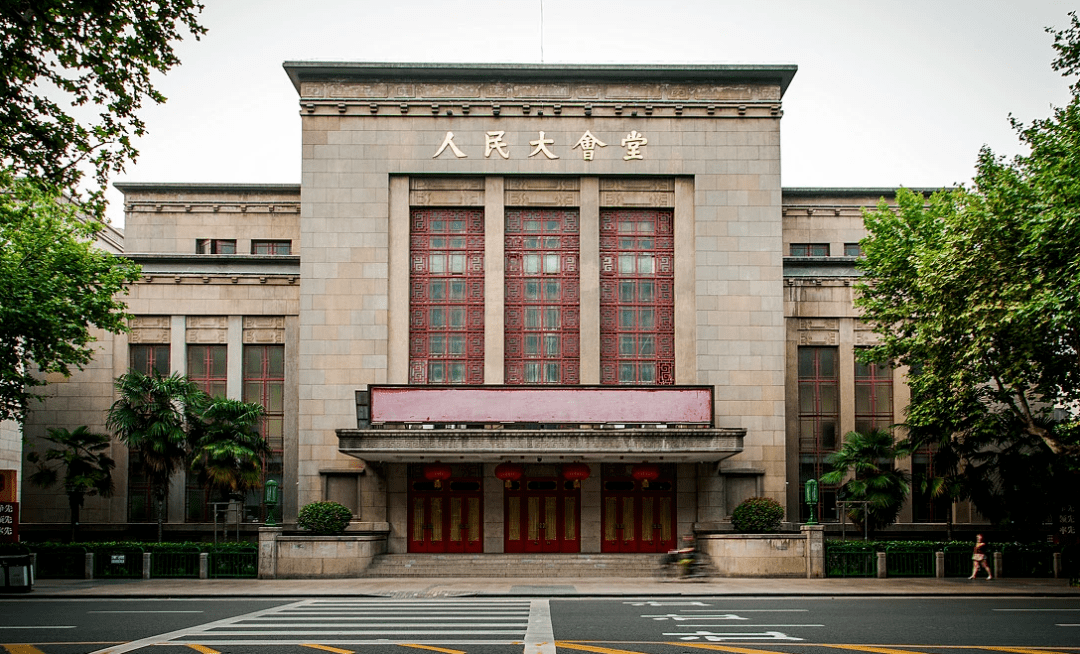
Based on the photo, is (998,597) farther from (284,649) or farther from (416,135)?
(416,135)

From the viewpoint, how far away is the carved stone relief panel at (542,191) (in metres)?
36.2

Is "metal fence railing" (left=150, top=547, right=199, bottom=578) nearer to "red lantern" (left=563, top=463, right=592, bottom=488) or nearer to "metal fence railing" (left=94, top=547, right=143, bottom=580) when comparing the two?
"metal fence railing" (left=94, top=547, right=143, bottom=580)

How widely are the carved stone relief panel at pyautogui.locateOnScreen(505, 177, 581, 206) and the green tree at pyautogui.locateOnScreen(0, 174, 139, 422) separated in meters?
13.6

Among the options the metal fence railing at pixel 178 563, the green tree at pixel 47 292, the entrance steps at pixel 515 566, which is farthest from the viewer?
the entrance steps at pixel 515 566

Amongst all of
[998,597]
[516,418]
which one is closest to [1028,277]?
[998,597]

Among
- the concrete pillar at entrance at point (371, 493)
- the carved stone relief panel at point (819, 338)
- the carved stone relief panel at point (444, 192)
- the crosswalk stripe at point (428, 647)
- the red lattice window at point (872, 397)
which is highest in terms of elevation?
the carved stone relief panel at point (444, 192)

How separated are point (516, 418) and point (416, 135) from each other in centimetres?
1102

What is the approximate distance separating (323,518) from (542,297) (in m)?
10.8

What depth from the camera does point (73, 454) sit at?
34.2 metres

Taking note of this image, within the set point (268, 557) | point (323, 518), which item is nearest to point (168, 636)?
point (268, 557)

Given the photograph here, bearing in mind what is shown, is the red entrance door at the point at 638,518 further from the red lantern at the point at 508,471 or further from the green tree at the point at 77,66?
the green tree at the point at 77,66

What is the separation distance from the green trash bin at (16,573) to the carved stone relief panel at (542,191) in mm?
19227

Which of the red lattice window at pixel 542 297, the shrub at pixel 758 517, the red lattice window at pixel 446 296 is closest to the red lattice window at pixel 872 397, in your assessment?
the shrub at pixel 758 517

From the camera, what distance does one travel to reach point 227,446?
105 ft
